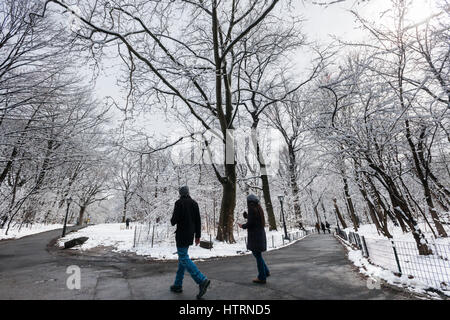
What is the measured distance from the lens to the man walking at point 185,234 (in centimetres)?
349

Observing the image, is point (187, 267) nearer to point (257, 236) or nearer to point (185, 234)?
point (185, 234)

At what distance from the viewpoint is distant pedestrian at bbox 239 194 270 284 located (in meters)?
4.29

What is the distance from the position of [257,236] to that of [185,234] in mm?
1545

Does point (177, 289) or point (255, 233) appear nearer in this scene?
point (177, 289)

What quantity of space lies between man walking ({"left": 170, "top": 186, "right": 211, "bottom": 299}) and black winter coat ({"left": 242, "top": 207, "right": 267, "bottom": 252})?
3.62 ft

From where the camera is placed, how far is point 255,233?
436 centimetres

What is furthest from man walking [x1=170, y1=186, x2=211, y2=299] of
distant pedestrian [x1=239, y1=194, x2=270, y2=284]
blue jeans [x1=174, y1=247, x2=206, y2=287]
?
distant pedestrian [x1=239, y1=194, x2=270, y2=284]

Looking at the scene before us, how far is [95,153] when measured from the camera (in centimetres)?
991

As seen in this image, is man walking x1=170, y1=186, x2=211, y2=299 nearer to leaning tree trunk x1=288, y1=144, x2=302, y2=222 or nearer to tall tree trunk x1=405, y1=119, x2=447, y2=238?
tall tree trunk x1=405, y1=119, x2=447, y2=238

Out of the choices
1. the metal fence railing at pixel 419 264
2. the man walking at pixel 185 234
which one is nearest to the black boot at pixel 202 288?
the man walking at pixel 185 234

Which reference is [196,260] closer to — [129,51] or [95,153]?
[95,153]

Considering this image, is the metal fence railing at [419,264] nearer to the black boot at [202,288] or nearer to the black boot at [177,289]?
the black boot at [202,288]

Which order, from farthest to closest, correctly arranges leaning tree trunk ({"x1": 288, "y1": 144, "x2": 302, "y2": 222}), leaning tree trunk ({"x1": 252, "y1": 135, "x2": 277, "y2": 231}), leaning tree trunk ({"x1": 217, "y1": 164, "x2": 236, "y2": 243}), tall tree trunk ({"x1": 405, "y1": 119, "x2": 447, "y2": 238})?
leaning tree trunk ({"x1": 288, "y1": 144, "x2": 302, "y2": 222}), leaning tree trunk ({"x1": 252, "y1": 135, "x2": 277, "y2": 231}), leaning tree trunk ({"x1": 217, "y1": 164, "x2": 236, "y2": 243}), tall tree trunk ({"x1": 405, "y1": 119, "x2": 447, "y2": 238})

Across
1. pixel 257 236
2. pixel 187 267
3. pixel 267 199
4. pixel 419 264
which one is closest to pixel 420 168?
pixel 419 264
